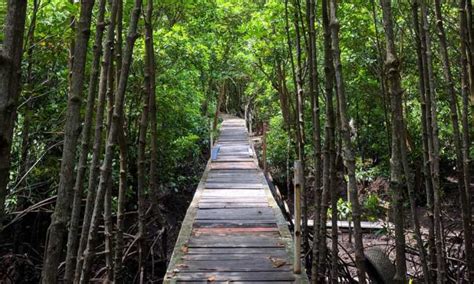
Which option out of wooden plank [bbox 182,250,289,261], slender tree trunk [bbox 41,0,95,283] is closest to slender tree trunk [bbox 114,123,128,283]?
wooden plank [bbox 182,250,289,261]

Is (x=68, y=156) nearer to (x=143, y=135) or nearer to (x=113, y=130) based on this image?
(x=113, y=130)

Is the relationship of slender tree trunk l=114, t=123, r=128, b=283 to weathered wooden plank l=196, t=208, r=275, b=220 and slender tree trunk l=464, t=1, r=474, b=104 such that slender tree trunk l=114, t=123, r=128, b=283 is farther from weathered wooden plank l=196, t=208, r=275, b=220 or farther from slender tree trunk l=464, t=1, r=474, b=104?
slender tree trunk l=464, t=1, r=474, b=104

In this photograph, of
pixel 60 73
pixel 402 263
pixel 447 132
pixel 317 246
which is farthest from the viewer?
pixel 447 132

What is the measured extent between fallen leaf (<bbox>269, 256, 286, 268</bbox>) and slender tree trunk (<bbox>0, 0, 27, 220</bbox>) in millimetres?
3482

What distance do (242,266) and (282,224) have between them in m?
1.45

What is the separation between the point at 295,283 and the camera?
3.72 m

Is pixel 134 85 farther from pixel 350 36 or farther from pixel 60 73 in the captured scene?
pixel 350 36

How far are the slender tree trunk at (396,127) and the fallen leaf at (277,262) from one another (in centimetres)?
Result: 214

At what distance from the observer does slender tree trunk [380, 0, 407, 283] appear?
187 cm

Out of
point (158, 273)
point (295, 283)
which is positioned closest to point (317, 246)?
point (295, 283)

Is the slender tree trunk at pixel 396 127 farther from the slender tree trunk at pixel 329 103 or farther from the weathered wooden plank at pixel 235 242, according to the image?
the weathered wooden plank at pixel 235 242

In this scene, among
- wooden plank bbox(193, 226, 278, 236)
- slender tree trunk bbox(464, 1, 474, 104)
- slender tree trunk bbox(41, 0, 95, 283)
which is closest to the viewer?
slender tree trunk bbox(41, 0, 95, 283)

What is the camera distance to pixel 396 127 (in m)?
2.01

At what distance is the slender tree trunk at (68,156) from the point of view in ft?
4.43
